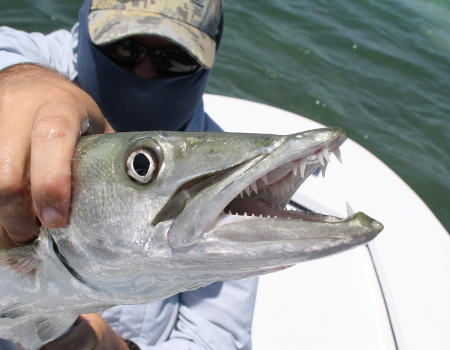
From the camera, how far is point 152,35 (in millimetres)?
2709

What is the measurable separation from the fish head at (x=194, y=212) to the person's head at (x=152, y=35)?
55.6 inches

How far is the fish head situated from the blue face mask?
4.78 ft

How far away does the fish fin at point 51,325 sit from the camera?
1726 millimetres

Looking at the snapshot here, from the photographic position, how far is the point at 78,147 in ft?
4.86

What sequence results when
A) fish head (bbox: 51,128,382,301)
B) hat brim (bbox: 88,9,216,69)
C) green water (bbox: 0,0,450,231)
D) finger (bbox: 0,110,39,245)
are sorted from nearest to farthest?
fish head (bbox: 51,128,382,301) → finger (bbox: 0,110,39,245) → hat brim (bbox: 88,9,216,69) → green water (bbox: 0,0,450,231)

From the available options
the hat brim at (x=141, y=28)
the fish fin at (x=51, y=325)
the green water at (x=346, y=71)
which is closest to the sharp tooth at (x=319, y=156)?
the fish fin at (x=51, y=325)

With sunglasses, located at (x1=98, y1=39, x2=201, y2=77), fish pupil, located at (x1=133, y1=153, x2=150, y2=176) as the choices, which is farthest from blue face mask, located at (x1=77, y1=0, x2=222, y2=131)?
fish pupil, located at (x1=133, y1=153, x2=150, y2=176)

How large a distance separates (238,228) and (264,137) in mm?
274

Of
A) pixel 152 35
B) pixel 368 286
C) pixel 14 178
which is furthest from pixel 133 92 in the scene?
pixel 368 286

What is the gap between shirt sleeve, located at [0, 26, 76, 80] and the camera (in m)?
2.60

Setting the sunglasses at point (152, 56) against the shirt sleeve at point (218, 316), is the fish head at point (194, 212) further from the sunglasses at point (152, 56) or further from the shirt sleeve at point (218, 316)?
the sunglasses at point (152, 56)

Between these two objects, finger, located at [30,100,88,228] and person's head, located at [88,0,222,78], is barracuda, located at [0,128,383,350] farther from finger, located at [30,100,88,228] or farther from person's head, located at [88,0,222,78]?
person's head, located at [88,0,222,78]

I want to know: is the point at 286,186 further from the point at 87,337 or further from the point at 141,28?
the point at 141,28

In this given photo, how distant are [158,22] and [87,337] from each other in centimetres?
186
